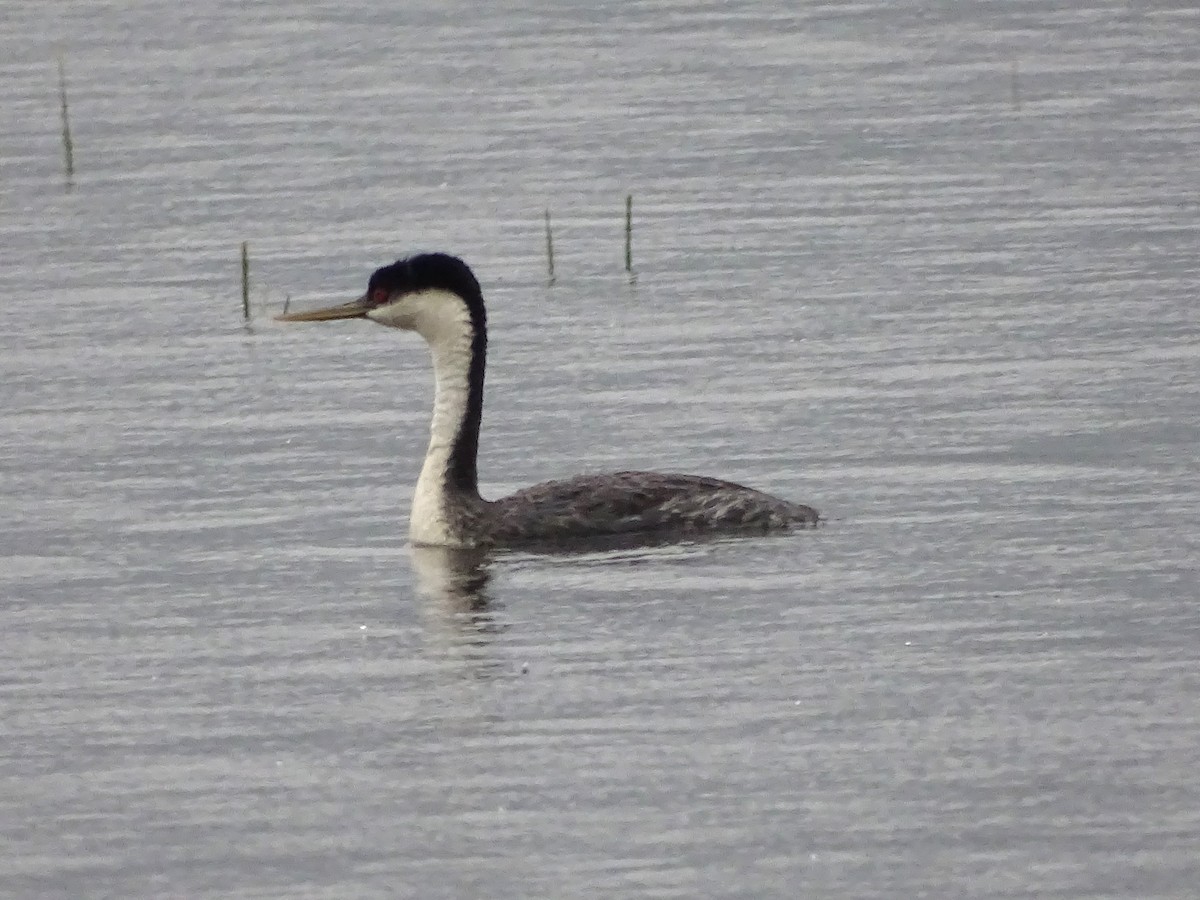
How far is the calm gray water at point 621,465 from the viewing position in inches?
Result: 408

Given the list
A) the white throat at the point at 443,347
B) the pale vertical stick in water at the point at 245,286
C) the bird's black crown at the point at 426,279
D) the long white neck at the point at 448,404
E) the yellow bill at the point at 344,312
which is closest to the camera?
the long white neck at the point at 448,404

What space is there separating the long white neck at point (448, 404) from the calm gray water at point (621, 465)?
0.35 metres

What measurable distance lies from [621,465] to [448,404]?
4.27 ft

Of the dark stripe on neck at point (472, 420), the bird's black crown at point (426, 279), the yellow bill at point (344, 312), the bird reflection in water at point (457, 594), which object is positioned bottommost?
the bird reflection in water at point (457, 594)

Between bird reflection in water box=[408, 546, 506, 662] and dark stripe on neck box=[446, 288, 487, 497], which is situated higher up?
dark stripe on neck box=[446, 288, 487, 497]

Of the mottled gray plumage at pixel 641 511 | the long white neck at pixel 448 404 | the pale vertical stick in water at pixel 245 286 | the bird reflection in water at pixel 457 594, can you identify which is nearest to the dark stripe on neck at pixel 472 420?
the long white neck at pixel 448 404

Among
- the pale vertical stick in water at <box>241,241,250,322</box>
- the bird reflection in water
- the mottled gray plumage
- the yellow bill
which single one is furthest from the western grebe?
the pale vertical stick in water at <box>241,241,250,322</box>

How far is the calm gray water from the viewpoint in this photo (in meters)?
10.4

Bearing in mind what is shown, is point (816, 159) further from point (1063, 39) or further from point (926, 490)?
point (926, 490)

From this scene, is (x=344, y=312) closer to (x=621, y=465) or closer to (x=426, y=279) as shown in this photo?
(x=426, y=279)

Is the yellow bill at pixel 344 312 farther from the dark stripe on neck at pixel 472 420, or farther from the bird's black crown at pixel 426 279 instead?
the dark stripe on neck at pixel 472 420

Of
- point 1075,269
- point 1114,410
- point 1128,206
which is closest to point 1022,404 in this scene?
point 1114,410

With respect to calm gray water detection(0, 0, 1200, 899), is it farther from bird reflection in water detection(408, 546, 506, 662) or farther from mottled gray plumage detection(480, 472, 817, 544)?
mottled gray plumage detection(480, 472, 817, 544)

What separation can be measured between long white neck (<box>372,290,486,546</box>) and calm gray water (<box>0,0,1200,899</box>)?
0.35m
